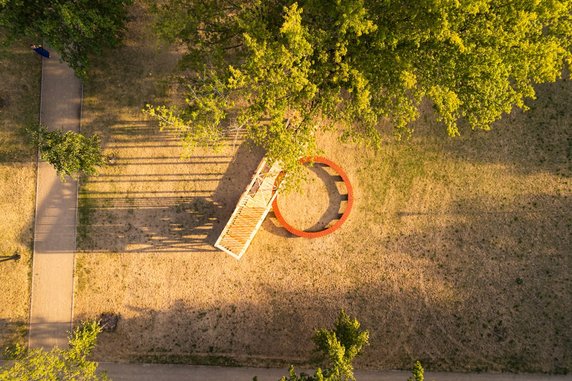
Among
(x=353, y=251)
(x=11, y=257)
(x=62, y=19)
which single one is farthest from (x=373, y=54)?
(x=11, y=257)

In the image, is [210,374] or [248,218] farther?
[210,374]

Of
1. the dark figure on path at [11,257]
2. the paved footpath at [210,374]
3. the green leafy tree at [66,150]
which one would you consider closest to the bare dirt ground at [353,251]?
the paved footpath at [210,374]

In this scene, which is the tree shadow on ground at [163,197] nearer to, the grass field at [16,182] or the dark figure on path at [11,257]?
the grass field at [16,182]

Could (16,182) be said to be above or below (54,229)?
above

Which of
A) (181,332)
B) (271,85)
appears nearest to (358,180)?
(271,85)

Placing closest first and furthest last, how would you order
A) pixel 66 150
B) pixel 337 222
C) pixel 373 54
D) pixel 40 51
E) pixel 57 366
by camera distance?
pixel 373 54 < pixel 57 366 < pixel 66 150 < pixel 40 51 < pixel 337 222

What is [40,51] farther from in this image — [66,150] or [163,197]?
[163,197]
